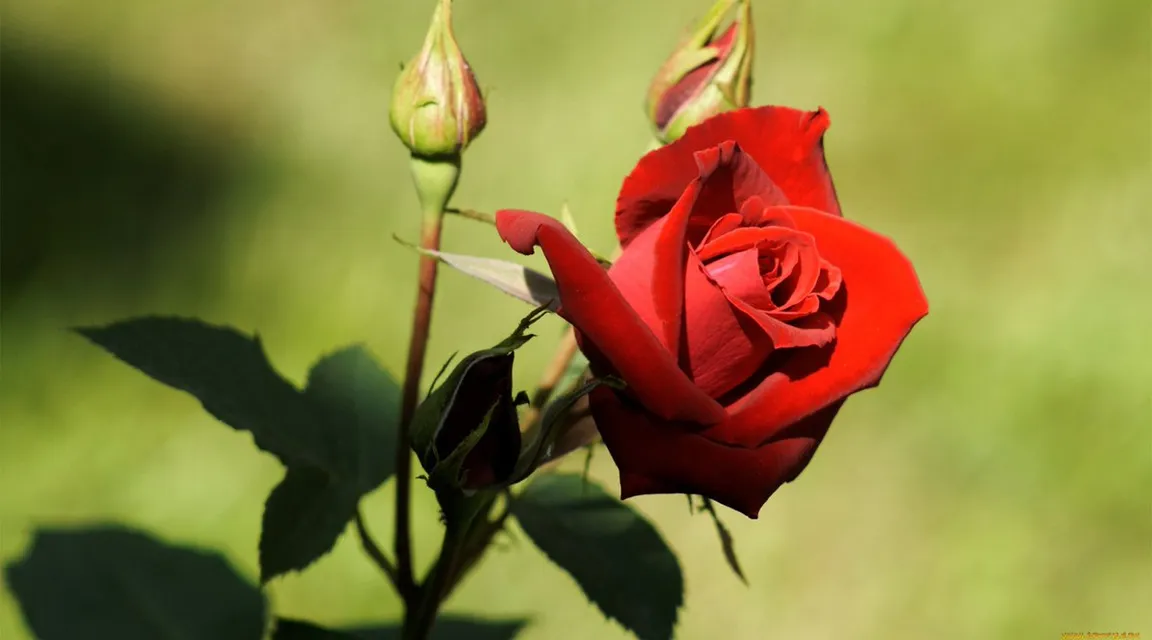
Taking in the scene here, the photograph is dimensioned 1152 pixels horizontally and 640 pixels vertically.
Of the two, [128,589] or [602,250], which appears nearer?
[128,589]

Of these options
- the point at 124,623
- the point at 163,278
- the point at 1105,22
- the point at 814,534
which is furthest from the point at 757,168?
the point at 1105,22

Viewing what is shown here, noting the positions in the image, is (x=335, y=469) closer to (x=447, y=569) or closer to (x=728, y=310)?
(x=447, y=569)

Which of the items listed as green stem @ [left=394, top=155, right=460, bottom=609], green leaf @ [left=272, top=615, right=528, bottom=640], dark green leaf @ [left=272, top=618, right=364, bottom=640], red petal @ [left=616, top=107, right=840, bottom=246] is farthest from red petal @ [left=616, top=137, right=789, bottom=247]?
green leaf @ [left=272, top=615, right=528, bottom=640]

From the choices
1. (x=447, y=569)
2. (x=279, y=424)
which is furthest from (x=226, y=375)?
(x=447, y=569)

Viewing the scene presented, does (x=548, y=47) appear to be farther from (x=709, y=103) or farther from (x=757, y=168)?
(x=757, y=168)

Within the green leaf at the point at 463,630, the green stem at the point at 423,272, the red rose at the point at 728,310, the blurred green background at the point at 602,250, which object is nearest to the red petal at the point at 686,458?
the red rose at the point at 728,310

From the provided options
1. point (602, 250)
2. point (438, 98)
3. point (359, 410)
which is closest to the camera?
point (438, 98)

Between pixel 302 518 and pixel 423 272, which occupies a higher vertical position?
pixel 423 272
